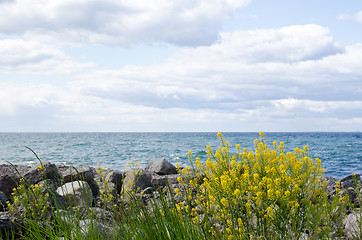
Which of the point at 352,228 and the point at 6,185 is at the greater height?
the point at 6,185

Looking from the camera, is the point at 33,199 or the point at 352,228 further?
the point at 352,228

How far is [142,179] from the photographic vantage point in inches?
426

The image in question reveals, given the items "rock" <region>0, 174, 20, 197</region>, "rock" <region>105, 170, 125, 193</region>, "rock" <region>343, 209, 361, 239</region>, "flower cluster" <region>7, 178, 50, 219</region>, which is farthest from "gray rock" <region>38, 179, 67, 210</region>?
"rock" <region>343, 209, 361, 239</region>

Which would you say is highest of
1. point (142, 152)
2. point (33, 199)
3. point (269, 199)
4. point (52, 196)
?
point (269, 199)

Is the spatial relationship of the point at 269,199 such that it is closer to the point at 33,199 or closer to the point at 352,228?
the point at 33,199

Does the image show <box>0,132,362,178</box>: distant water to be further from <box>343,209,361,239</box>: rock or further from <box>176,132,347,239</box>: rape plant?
<box>343,209,361,239</box>: rock

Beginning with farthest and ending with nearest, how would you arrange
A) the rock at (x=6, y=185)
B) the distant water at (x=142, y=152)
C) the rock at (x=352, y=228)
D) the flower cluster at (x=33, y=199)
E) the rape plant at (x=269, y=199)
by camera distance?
the distant water at (x=142, y=152) < the rock at (x=6, y=185) < the rock at (x=352, y=228) < the flower cluster at (x=33, y=199) < the rape plant at (x=269, y=199)

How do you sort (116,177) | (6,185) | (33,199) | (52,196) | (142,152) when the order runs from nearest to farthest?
(33,199)
(52,196)
(6,185)
(116,177)
(142,152)

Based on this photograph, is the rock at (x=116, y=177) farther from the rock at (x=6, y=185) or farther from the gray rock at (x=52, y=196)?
the gray rock at (x=52, y=196)

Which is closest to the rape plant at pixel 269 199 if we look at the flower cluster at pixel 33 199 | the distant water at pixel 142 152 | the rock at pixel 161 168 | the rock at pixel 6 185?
the distant water at pixel 142 152

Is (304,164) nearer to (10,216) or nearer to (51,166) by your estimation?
(10,216)

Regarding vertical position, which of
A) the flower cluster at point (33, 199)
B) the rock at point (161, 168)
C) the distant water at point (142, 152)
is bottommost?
the distant water at point (142, 152)

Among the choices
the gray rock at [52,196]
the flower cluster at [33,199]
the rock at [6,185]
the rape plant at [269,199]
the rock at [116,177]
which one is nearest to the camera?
the rape plant at [269,199]

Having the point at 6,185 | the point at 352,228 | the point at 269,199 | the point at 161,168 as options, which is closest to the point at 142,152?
the point at 161,168
